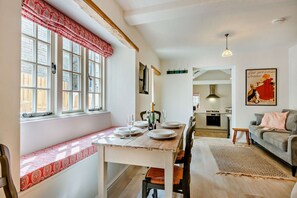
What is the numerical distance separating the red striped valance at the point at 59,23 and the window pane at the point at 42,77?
0.46 m

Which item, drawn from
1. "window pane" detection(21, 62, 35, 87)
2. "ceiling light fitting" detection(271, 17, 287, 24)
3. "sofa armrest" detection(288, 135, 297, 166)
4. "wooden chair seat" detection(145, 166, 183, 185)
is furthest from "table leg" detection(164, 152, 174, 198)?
"ceiling light fitting" detection(271, 17, 287, 24)

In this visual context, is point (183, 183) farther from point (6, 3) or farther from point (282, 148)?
point (282, 148)

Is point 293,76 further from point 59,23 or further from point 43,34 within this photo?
point 43,34

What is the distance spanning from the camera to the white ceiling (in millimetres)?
2154

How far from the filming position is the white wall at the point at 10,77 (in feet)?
3.13

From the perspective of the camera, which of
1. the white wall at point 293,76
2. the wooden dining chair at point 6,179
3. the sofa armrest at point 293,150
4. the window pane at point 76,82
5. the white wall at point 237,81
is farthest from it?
the white wall at point 237,81

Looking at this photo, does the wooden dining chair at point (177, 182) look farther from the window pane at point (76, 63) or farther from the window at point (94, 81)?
the window pane at point (76, 63)

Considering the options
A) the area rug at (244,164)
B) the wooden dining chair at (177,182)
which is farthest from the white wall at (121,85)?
the area rug at (244,164)

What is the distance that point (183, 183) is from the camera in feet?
4.70

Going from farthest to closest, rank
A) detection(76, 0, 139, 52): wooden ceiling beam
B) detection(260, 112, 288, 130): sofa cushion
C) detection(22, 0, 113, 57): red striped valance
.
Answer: detection(260, 112, 288, 130): sofa cushion
detection(76, 0, 139, 52): wooden ceiling beam
detection(22, 0, 113, 57): red striped valance

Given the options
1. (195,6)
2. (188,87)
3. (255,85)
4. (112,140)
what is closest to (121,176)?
(112,140)

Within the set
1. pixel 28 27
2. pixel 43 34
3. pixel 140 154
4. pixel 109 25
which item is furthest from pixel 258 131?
pixel 28 27

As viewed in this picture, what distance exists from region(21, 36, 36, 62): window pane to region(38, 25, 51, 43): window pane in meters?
0.12

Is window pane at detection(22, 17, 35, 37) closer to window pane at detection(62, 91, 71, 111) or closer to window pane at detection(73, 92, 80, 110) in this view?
window pane at detection(62, 91, 71, 111)
